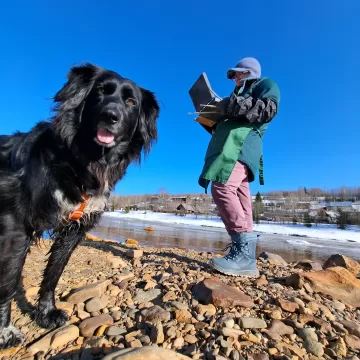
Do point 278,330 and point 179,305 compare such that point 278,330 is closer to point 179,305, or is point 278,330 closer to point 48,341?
point 179,305

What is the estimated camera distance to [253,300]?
2.25m

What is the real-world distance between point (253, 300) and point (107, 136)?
78.4 inches

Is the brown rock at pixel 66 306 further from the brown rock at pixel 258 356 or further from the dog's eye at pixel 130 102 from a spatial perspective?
the dog's eye at pixel 130 102

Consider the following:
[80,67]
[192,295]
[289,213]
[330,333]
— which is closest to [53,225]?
[192,295]

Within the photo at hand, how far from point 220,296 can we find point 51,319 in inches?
57.5

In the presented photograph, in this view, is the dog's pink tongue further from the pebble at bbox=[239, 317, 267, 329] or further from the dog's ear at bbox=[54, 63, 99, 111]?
the pebble at bbox=[239, 317, 267, 329]

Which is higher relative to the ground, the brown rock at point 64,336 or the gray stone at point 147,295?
the gray stone at point 147,295

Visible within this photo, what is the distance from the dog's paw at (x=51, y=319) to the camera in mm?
2150

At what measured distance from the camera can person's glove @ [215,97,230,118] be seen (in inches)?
123

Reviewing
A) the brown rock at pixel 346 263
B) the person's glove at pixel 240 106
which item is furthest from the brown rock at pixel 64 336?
the brown rock at pixel 346 263

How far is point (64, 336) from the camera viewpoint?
1.87m

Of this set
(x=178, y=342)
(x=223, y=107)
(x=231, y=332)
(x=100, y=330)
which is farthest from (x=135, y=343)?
(x=223, y=107)

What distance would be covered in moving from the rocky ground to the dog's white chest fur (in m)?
0.83

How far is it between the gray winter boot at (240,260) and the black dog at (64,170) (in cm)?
151
